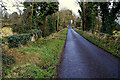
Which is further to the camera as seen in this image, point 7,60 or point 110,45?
point 110,45

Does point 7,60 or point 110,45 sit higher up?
point 7,60

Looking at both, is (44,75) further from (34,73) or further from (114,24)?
(114,24)

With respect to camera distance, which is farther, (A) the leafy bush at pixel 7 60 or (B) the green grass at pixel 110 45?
(B) the green grass at pixel 110 45

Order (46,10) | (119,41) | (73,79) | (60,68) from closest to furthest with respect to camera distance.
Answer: (73,79), (60,68), (119,41), (46,10)

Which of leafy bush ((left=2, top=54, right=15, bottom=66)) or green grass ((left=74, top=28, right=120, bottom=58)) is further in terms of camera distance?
green grass ((left=74, top=28, right=120, bottom=58))

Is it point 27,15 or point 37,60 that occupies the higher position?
point 27,15

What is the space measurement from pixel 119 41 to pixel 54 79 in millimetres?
9954

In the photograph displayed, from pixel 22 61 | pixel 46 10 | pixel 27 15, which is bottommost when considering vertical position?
pixel 22 61

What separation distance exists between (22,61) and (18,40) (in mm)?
4433

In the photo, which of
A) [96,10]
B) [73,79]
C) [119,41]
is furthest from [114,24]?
[73,79]

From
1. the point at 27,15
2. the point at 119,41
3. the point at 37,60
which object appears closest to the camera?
the point at 37,60

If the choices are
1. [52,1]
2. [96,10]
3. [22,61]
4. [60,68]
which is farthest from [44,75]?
[96,10]

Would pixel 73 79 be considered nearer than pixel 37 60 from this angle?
Yes

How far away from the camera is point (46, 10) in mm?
21688
